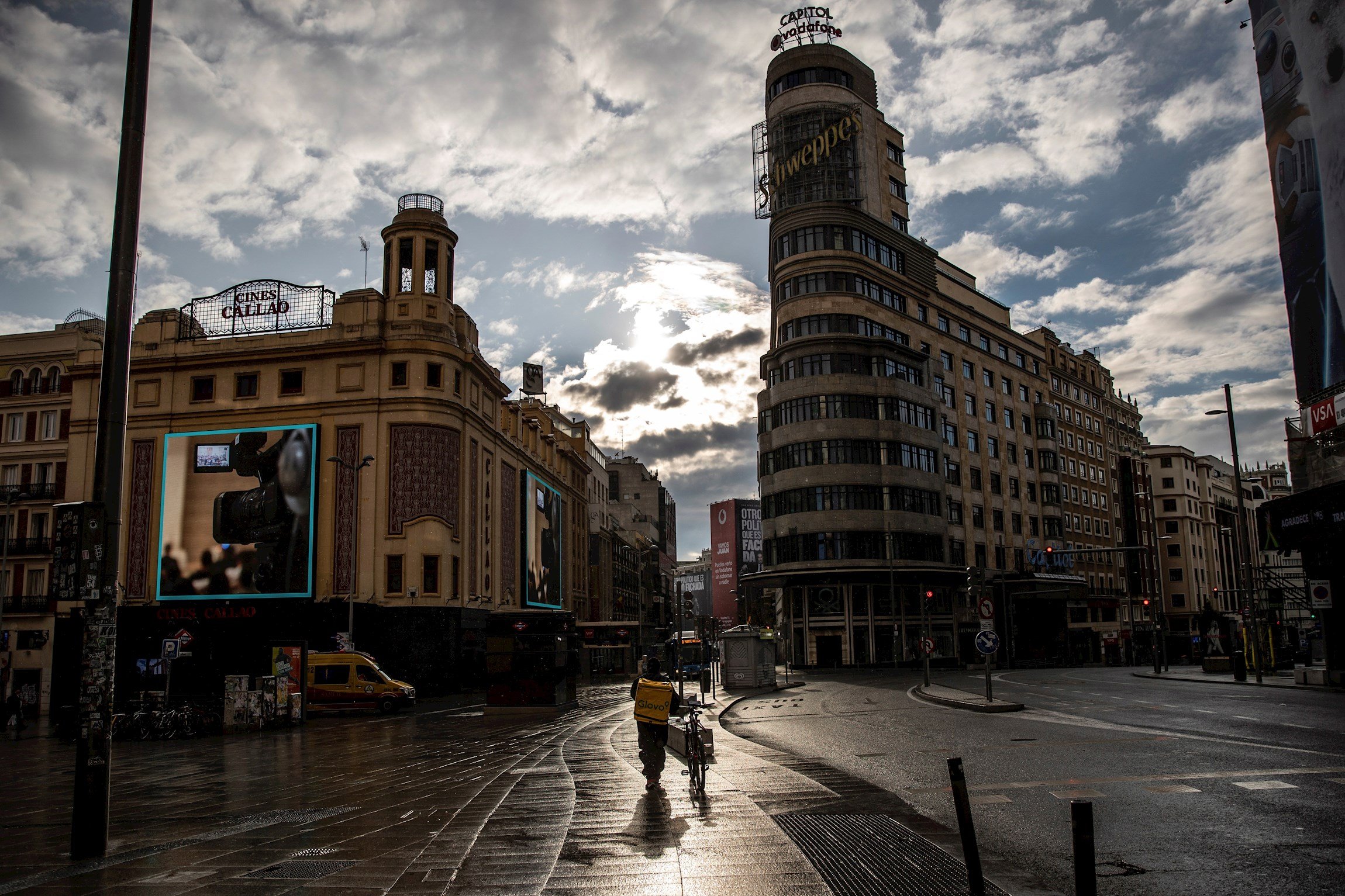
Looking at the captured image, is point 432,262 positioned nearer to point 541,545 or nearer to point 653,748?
point 541,545

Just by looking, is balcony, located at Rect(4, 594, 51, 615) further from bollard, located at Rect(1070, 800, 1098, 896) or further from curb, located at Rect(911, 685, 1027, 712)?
bollard, located at Rect(1070, 800, 1098, 896)

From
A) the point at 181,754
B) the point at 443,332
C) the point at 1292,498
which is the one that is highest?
the point at 443,332

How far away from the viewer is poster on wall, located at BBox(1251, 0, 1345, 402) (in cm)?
2789

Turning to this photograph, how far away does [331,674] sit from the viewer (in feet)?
114

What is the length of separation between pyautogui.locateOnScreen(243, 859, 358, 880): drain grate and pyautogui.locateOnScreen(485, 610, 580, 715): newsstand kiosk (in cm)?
2317

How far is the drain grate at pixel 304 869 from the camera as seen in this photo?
8102mm

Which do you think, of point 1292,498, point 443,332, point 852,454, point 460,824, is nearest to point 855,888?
point 460,824

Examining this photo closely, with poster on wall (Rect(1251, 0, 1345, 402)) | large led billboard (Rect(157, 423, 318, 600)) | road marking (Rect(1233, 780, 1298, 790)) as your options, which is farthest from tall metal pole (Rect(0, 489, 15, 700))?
poster on wall (Rect(1251, 0, 1345, 402))

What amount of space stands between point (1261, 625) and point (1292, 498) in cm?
1783

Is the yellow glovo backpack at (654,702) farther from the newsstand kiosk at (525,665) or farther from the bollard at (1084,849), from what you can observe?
the newsstand kiosk at (525,665)

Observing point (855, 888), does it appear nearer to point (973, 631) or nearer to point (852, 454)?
point (852, 454)

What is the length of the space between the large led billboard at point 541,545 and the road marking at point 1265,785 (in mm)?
53913

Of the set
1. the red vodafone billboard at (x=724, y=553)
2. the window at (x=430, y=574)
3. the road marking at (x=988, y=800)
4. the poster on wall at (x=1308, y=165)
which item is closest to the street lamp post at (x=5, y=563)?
the window at (x=430, y=574)

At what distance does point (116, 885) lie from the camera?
787cm
